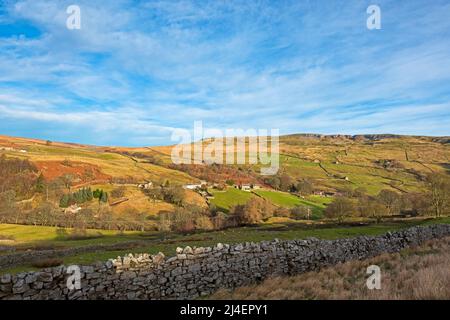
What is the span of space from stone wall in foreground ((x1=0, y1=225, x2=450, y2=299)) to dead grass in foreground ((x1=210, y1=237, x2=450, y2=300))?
91cm

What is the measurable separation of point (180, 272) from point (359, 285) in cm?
632

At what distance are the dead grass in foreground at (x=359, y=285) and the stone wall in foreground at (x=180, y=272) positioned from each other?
35.7 inches

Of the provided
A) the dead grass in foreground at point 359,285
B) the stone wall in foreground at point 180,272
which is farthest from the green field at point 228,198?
the dead grass in foreground at point 359,285

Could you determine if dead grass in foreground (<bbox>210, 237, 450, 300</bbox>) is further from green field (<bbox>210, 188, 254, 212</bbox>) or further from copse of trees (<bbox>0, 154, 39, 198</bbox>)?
copse of trees (<bbox>0, 154, 39, 198</bbox>)

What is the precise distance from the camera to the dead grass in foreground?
8.80m

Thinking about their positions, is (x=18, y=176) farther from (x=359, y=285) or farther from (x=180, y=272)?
(x=359, y=285)

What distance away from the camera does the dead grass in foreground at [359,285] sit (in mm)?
8799

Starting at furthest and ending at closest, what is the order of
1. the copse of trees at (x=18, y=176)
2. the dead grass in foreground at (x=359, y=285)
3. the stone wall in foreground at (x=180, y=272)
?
1. the copse of trees at (x=18, y=176)
2. the stone wall in foreground at (x=180, y=272)
3. the dead grass in foreground at (x=359, y=285)

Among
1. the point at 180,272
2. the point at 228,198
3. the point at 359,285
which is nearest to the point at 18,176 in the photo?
the point at 228,198

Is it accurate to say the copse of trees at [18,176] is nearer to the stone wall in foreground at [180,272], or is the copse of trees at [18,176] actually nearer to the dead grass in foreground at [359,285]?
the stone wall in foreground at [180,272]
